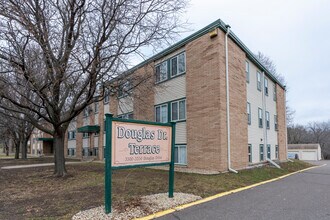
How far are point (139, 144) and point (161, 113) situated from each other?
1108 centimetres

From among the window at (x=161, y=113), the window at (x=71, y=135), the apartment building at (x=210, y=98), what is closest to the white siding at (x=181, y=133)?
the apartment building at (x=210, y=98)

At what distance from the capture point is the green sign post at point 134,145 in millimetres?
5723

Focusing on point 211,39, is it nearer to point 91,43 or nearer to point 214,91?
point 214,91

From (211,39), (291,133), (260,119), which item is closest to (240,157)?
(260,119)

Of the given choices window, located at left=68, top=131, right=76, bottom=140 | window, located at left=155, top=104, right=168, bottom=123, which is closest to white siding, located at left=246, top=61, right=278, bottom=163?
window, located at left=155, top=104, right=168, bottom=123

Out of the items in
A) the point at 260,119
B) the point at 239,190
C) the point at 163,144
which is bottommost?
the point at 239,190

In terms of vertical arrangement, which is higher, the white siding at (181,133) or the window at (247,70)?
the window at (247,70)

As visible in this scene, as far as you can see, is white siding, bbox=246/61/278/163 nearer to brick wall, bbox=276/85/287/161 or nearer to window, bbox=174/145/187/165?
brick wall, bbox=276/85/287/161

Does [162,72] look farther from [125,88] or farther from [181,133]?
[181,133]

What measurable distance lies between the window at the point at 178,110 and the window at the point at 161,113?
725 millimetres

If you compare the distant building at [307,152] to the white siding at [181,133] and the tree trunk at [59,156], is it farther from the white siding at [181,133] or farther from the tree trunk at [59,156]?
the tree trunk at [59,156]

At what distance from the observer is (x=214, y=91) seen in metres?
13.7

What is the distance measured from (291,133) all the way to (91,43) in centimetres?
6572

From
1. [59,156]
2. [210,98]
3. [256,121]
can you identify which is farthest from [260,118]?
[59,156]
